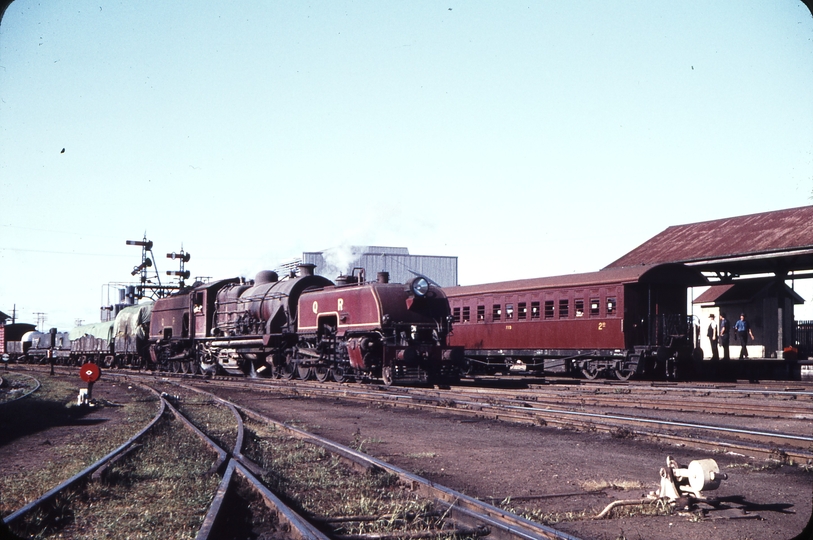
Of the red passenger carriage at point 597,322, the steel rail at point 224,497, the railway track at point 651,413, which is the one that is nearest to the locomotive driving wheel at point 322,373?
the railway track at point 651,413

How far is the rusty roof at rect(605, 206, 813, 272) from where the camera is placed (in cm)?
2228

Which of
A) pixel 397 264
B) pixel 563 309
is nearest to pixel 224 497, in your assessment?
pixel 563 309

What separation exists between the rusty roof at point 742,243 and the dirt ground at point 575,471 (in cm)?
1416

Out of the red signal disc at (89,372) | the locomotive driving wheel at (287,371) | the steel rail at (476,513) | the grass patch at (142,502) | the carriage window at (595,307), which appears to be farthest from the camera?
the locomotive driving wheel at (287,371)

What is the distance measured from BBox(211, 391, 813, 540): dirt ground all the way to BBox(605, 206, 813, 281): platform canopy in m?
14.2

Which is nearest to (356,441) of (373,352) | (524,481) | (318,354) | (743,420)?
(524,481)

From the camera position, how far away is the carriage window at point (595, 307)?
21.8 meters

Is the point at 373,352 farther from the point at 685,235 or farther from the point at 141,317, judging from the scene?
the point at 141,317

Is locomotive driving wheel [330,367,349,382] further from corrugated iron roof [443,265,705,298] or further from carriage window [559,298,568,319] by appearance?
carriage window [559,298,568,319]

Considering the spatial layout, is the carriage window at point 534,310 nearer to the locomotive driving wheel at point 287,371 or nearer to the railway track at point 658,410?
the railway track at point 658,410

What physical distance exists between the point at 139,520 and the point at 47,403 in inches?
502

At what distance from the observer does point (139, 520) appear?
5723mm

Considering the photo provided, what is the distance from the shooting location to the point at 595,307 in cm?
2192

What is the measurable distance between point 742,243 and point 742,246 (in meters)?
Result: 0.39
